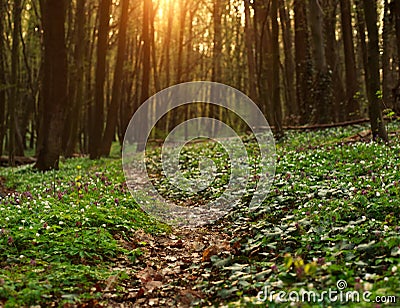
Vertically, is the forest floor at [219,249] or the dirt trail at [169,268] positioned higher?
the forest floor at [219,249]

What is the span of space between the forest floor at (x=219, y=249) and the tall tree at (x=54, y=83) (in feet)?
22.9

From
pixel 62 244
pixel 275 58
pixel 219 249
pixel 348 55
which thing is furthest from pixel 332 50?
pixel 62 244

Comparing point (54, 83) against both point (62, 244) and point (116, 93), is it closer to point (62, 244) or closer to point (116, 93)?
point (116, 93)

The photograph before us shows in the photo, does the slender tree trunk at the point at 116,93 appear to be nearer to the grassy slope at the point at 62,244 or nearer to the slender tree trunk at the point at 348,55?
the slender tree trunk at the point at 348,55

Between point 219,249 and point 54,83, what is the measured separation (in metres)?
11.4

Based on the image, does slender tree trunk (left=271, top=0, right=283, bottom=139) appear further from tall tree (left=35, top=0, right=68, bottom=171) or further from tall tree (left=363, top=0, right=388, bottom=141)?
tall tree (left=35, top=0, right=68, bottom=171)

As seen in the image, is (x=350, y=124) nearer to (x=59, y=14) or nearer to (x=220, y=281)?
(x=59, y=14)

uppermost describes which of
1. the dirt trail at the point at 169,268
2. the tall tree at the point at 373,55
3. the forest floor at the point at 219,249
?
the tall tree at the point at 373,55

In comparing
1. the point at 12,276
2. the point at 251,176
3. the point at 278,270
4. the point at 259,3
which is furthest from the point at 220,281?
the point at 259,3

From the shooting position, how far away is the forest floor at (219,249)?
4.30 meters

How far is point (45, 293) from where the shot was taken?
4.46m

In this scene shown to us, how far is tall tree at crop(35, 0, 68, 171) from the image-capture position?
15.3 m

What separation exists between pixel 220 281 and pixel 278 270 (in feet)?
2.09

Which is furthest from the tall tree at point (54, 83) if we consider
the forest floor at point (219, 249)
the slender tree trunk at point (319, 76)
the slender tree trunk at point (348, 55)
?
the slender tree trunk at point (348, 55)
